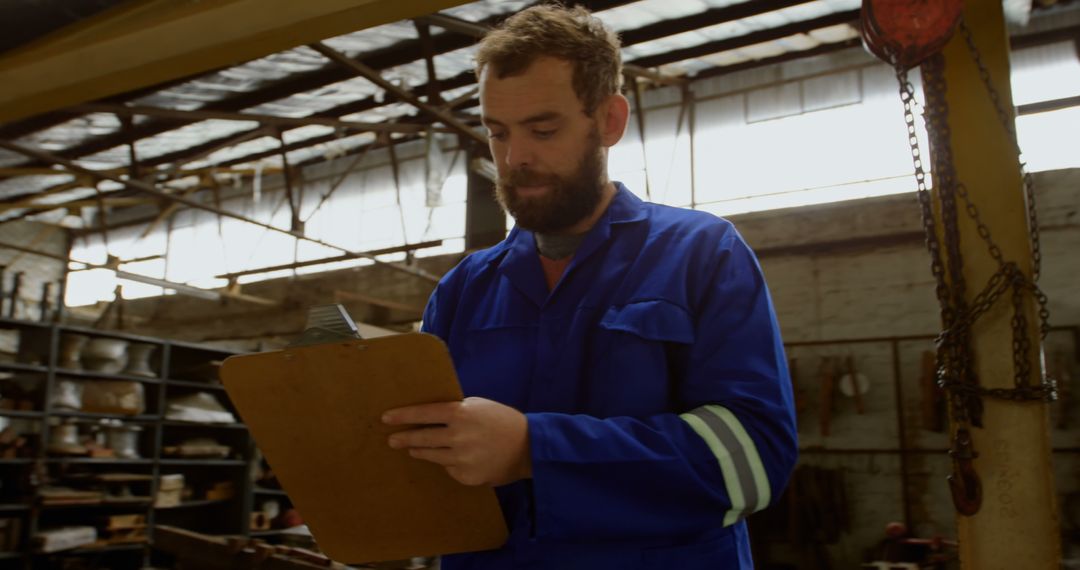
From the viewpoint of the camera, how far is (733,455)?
1061 mm

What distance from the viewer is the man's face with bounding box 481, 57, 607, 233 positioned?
129cm

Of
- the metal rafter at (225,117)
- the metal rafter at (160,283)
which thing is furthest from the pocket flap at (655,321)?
the metal rafter at (160,283)

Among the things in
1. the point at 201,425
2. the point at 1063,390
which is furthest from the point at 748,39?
the point at 201,425

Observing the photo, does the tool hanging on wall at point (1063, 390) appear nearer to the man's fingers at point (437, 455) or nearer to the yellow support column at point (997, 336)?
the yellow support column at point (997, 336)

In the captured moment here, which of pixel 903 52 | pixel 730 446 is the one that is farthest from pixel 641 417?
pixel 903 52

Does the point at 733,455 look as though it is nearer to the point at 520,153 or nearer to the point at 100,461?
the point at 520,153

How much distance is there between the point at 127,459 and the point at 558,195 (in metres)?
7.62

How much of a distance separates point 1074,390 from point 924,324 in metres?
1.31

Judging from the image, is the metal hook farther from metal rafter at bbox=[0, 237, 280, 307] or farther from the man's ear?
metal rafter at bbox=[0, 237, 280, 307]

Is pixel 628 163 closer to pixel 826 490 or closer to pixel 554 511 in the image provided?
pixel 826 490

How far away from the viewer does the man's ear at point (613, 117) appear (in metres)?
1.36

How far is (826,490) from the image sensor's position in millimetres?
7539

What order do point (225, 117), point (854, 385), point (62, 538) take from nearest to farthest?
point (225, 117), point (62, 538), point (854, 385)

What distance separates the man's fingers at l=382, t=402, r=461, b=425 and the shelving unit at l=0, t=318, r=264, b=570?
7045mm
